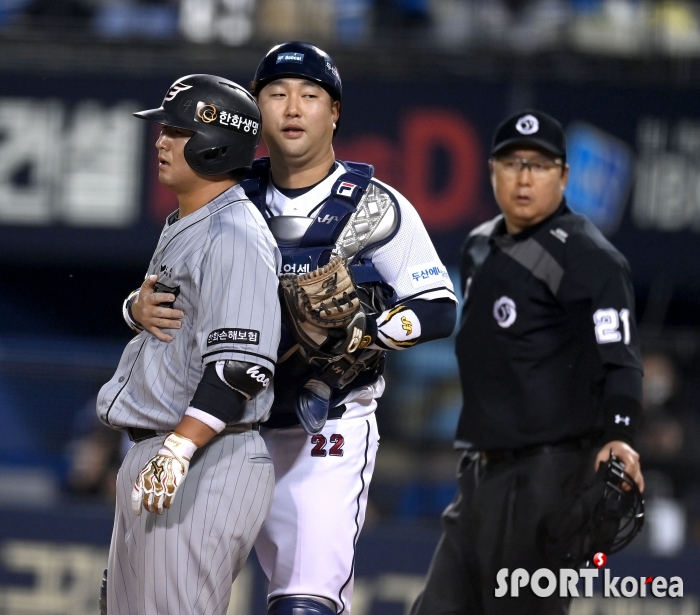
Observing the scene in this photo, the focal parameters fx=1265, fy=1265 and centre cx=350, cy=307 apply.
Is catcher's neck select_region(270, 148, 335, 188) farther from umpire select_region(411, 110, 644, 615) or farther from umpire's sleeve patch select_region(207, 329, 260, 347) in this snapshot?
umpire select_region(411, 110, 644, 615)

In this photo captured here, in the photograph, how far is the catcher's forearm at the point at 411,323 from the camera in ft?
13.1

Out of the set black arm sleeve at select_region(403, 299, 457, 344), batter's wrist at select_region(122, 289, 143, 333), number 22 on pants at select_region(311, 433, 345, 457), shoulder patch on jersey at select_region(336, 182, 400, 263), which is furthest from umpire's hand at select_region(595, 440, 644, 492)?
batter's wrist at select_region(122, 289, 143, 333)

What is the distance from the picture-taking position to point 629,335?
4.63 metres

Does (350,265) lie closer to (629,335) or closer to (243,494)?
(243,494)

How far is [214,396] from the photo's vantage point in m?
3.40

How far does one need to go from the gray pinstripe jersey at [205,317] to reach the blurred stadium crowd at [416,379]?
4096 mm

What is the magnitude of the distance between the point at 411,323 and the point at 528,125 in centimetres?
132

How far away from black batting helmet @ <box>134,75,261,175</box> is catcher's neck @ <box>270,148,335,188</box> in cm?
44

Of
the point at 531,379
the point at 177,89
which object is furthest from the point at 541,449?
the point at 177,89

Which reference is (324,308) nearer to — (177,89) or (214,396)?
(214,396)

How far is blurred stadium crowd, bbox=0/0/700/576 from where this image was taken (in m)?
7.68

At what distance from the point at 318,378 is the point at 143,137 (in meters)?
6.82

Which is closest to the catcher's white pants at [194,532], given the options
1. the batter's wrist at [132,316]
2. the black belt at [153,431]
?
the black belt at [153,431]

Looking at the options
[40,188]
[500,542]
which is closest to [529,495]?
[500,542]
